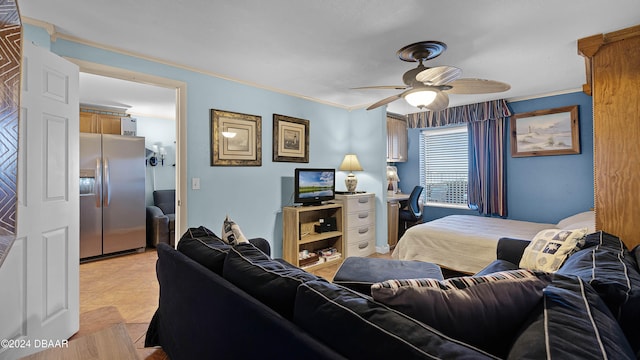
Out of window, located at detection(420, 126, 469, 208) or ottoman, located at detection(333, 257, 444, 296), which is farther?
window, located at detection(420, 126, 469, 208)

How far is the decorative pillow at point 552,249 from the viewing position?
5.70 ft

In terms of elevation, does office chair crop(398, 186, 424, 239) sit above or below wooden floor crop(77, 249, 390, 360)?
above

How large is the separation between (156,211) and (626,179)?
5479 millimetres

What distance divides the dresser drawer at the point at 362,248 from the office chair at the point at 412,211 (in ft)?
2.69

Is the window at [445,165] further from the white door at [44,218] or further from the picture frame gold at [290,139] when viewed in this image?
the white door at [44,218]

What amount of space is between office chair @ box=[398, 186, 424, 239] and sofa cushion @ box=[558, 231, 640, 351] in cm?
310

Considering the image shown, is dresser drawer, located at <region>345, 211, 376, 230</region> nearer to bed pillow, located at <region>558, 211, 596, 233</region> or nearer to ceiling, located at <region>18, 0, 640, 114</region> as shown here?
ceiling, located at <region>18, 0, 640, 114</region>

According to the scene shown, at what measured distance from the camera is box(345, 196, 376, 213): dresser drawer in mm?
3973

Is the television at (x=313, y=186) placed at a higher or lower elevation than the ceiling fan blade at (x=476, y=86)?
lower

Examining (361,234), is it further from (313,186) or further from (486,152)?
(486,152)

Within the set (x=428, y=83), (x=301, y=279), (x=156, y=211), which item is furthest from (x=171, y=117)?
(x=301, y=279)

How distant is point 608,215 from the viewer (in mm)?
1998

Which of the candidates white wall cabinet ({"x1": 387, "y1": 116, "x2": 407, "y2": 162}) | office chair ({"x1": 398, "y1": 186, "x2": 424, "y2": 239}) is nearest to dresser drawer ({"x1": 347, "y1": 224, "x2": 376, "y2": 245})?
office chair ({"x1": 398, "y1": 186, "x2": 424, "y2": 239})

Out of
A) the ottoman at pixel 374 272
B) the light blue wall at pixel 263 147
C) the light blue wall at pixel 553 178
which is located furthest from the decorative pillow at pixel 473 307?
the light blue wall at pixel 553 178
